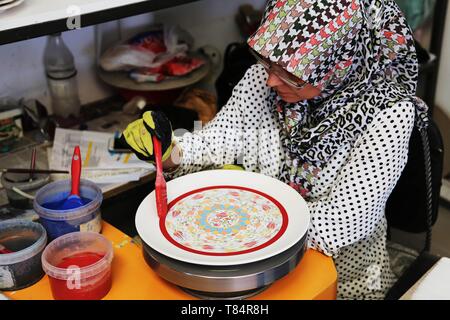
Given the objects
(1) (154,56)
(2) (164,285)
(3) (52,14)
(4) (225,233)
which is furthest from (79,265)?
(1) (154,56)

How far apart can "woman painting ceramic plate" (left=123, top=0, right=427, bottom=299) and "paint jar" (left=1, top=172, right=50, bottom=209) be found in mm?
317

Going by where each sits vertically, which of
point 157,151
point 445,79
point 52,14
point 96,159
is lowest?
point 445,79

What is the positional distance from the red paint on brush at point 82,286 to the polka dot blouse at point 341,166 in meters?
0.42

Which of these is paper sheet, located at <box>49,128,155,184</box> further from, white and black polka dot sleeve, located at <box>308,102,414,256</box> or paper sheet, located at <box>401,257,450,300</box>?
paper sheet, located at <box>401,257,450,300</box>

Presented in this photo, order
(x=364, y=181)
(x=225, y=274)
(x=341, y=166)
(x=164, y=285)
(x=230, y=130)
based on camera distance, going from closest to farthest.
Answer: (x=225, y=274), (x=164, y=285), (x=364, y=181), (x=341, y=166), (x=230, y=130)

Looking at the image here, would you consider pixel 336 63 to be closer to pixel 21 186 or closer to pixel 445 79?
pixel 21 186

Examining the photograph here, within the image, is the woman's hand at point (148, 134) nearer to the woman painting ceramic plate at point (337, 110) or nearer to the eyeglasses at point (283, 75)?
the woman painting ceramic plate at point (337, 110)

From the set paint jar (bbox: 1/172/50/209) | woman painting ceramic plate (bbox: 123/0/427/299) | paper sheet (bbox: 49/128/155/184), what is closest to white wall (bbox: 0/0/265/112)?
paper sheet (bbox: 49/128/155/184)

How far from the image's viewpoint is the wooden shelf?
1.24 m

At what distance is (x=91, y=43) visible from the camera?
205 centimetres

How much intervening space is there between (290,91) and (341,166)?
0.72 ft
